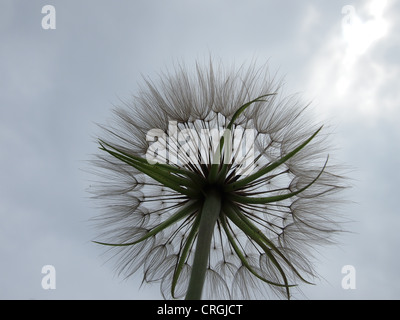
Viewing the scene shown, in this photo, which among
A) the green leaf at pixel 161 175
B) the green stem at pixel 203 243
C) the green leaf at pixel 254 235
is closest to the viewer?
the green stem at pixel 203 243

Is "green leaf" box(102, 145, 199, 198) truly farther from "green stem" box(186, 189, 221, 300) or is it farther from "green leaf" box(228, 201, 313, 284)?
"green leaf" box(228, 201, 313, 284)

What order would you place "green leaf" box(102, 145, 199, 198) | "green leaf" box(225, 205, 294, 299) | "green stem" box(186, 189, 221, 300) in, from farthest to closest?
1. "green leaf" box(225, 205, 294, 299)
2. "green leaf" box(102, 145, 199, 198)
3. "green stem" box(186, 189, 221, 300)

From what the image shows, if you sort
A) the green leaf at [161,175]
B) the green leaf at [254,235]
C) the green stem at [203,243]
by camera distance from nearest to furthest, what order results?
the green stem at [203,243]
the green leaf at [161,175]
the green leaf at [254,235]

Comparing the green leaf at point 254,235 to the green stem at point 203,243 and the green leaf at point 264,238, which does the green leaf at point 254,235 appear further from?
the green stem at point 203,243

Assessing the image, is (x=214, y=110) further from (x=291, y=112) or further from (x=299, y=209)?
(x=299, y=209)

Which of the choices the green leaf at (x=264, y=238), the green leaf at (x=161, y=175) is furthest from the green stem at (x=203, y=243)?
the green leaf at (x=264, y=238)

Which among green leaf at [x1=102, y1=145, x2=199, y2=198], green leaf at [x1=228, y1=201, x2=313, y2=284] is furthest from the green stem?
green leaf at [x1=228, y1=201, x2=313, y2=284]

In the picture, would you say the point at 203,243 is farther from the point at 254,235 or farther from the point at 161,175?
the point at 161,175
